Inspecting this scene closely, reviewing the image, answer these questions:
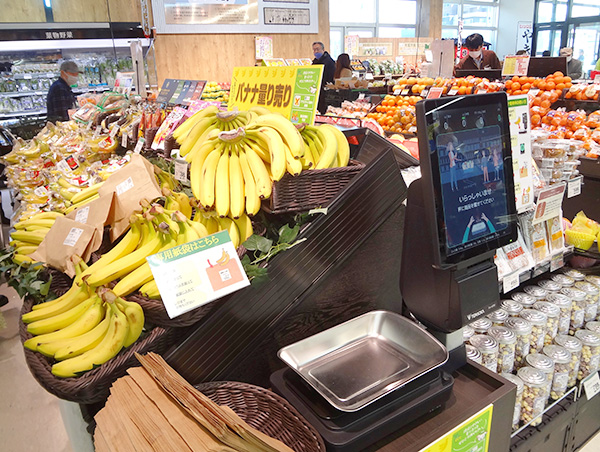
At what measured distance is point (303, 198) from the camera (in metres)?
1.32

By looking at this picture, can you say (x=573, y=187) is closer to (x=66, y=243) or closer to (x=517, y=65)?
(x=66, y=243)

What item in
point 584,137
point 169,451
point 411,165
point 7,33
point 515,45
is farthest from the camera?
point 515,45

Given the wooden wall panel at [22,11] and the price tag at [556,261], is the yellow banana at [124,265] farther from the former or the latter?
the wooden wall panel at [22,11]

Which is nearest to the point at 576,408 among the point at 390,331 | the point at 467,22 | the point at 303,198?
the point at 390,331

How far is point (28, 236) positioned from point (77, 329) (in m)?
0.72

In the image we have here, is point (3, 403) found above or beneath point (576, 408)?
beneath

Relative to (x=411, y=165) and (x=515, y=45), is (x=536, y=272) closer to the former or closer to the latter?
(x=411, y=165)

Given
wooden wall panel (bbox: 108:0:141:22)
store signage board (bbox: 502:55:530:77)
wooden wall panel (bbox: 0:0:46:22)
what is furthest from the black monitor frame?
wooden wall panel (bbox: 108:0:141:22)

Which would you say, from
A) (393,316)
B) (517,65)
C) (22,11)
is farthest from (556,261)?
(22,11)

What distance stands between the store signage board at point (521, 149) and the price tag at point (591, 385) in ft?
2.57

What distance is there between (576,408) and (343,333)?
1.27 meters

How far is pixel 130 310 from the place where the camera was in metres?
1.10

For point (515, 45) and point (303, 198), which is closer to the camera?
point (303, 198)

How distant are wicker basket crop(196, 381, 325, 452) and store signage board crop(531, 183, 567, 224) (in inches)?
54.7
